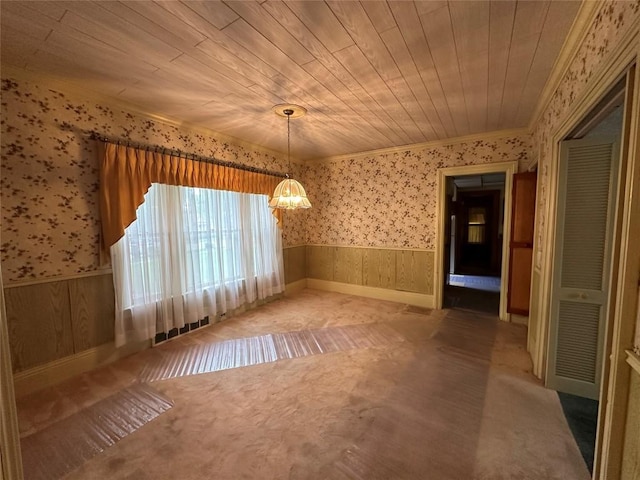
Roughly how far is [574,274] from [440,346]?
4.39ft

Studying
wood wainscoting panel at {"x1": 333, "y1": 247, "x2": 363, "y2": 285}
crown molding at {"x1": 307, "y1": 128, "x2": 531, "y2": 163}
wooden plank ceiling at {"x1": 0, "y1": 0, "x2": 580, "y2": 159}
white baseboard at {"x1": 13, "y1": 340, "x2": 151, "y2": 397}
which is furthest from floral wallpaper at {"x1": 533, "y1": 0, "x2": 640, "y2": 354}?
white baseboard at {"x1": 13, "y1": 340, "x2": 151, "y2": 397}

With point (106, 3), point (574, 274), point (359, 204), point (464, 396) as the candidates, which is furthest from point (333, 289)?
point (106, 3)

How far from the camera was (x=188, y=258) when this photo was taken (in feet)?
10.3

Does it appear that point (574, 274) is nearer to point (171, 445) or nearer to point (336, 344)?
point (336, 344)

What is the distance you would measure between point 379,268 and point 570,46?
10.7 feet

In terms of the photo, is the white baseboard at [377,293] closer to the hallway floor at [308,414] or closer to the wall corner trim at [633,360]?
the hallway floor at [308,414]

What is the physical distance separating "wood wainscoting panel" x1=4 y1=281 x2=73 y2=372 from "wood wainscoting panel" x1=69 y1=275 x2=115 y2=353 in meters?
0.05

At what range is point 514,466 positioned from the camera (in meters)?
1.48

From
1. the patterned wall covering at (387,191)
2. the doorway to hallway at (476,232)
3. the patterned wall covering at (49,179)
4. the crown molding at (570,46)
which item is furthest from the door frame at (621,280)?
the doorway to hallway at (476,232)

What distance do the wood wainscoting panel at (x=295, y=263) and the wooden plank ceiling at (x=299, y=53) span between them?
7.94ft

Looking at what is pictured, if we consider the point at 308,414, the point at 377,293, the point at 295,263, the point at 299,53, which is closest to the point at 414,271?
the point at 377,293

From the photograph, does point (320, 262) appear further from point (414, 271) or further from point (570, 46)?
point (570, 46)

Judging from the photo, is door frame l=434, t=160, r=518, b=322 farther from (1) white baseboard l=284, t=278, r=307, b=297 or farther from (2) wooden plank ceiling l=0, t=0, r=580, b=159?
(1) white baseboard l=284, t=278, r=307, b=297

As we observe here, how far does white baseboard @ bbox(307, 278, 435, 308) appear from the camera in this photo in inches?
162
